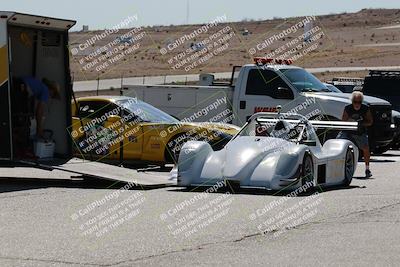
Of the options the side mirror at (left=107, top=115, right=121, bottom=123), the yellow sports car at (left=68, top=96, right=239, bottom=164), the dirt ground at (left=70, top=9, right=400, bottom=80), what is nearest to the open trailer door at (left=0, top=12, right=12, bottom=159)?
the yellow sports car at (left=68, top=96, right=239, bottom=164)

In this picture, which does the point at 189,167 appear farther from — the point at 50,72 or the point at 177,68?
the point at 177,68

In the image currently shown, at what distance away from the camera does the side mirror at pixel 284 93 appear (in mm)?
23703

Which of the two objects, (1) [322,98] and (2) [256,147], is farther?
(1) [322,98]

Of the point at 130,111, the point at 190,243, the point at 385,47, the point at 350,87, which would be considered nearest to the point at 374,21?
the point at 385,47

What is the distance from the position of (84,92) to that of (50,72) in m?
26.1

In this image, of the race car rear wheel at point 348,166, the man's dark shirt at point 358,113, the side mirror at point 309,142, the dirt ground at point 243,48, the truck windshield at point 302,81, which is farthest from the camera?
the dirt ground at point 243,48

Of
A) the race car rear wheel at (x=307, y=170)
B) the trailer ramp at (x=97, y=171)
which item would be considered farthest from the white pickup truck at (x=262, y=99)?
the race car rear wheel at (x=307, y=170)

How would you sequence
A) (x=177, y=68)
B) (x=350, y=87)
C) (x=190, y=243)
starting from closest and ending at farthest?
(x=190, y=243) → (x=350, y=87) → (x=177, y=68)

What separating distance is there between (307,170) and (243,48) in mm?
73595

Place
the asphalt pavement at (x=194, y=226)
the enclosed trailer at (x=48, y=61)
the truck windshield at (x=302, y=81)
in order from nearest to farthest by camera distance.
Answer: the asphalt pavement at (x=194, y=226) < the enclosed trailer at (x=48, y=61) < the truck windshield at (x=302, y=81)

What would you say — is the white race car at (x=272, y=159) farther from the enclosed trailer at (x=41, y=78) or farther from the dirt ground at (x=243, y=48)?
the dirt ground at (x=243, y=48)

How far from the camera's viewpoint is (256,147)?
15805mm

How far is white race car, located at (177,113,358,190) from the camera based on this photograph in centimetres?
1538

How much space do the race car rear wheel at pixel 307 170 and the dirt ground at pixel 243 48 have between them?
3949 cm
